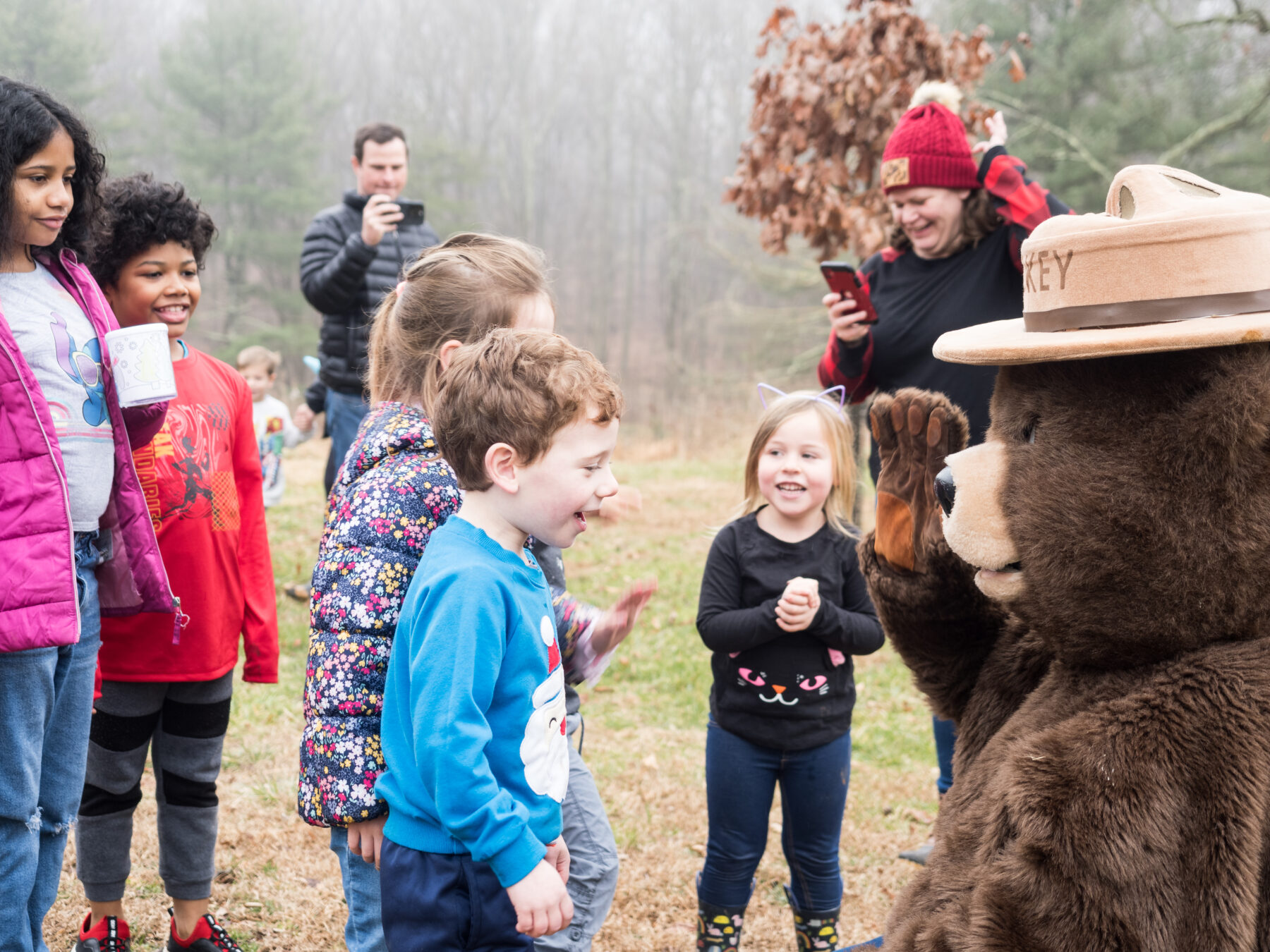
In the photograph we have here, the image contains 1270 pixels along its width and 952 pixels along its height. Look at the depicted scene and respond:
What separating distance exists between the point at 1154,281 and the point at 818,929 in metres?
2.04

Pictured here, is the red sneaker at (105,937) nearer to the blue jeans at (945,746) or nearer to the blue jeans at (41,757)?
the blue jeans at (41,757)

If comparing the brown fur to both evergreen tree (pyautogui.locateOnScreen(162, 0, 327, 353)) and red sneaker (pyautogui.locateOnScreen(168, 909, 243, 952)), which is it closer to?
red sneaker (pyautogui.locateOnScreen(168, 909, 243, 952))

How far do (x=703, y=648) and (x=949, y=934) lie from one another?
517 centimetres

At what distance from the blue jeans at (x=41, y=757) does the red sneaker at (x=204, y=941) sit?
0.50 m

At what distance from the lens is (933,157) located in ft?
11.0

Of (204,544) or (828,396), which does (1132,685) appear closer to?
(828,396)

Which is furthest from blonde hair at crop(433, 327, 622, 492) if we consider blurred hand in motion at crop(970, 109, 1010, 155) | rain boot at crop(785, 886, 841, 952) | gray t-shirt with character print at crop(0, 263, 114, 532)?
blurred hand in motion at crop(970, 109, 1010, 155)

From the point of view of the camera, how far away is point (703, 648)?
6.66m

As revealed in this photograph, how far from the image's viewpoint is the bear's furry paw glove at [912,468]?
2.04 meters

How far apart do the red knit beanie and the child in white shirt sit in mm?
5200

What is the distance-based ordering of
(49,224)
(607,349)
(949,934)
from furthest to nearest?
1. (607,349)
2. (49,224)
3. (949,934)

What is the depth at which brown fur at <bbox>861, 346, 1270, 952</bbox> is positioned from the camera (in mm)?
1353

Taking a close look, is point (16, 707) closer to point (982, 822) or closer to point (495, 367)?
point (495, 367)

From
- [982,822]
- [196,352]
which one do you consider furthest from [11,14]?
[982,822]
